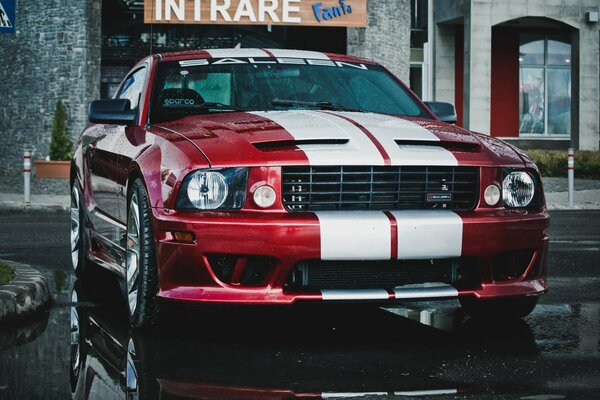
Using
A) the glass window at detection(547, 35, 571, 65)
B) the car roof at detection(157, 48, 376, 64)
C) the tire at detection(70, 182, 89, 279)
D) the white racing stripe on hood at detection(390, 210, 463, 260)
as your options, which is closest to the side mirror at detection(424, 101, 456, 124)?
the car roof at detection(157, 48, 376, 64)

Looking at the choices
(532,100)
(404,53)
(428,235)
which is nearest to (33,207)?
(404,53)

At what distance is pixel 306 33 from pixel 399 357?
24.1m

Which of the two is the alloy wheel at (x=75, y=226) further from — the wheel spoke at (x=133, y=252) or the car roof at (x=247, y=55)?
the wheel spoke at (x=133, y=252)

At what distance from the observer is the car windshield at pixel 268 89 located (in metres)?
7.21

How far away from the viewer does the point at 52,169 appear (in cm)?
2291

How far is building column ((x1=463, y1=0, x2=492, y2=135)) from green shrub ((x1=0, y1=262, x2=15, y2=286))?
23.0 meters

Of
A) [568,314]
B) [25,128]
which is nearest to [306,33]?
[25,128]

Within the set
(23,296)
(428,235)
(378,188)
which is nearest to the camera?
(428,235)

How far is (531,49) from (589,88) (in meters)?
5.05

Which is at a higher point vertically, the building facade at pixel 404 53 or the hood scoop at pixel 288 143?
the building facade at pixel 404 53

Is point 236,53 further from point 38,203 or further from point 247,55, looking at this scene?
point 38,203

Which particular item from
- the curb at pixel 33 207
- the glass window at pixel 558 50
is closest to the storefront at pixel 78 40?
the curb at pixel 33 207

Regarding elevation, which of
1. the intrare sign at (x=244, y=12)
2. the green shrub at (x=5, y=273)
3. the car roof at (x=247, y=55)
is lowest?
the green shrub at (x=5, y=273)

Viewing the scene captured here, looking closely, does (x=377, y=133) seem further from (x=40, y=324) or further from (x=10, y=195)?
(x=10, y=195)
